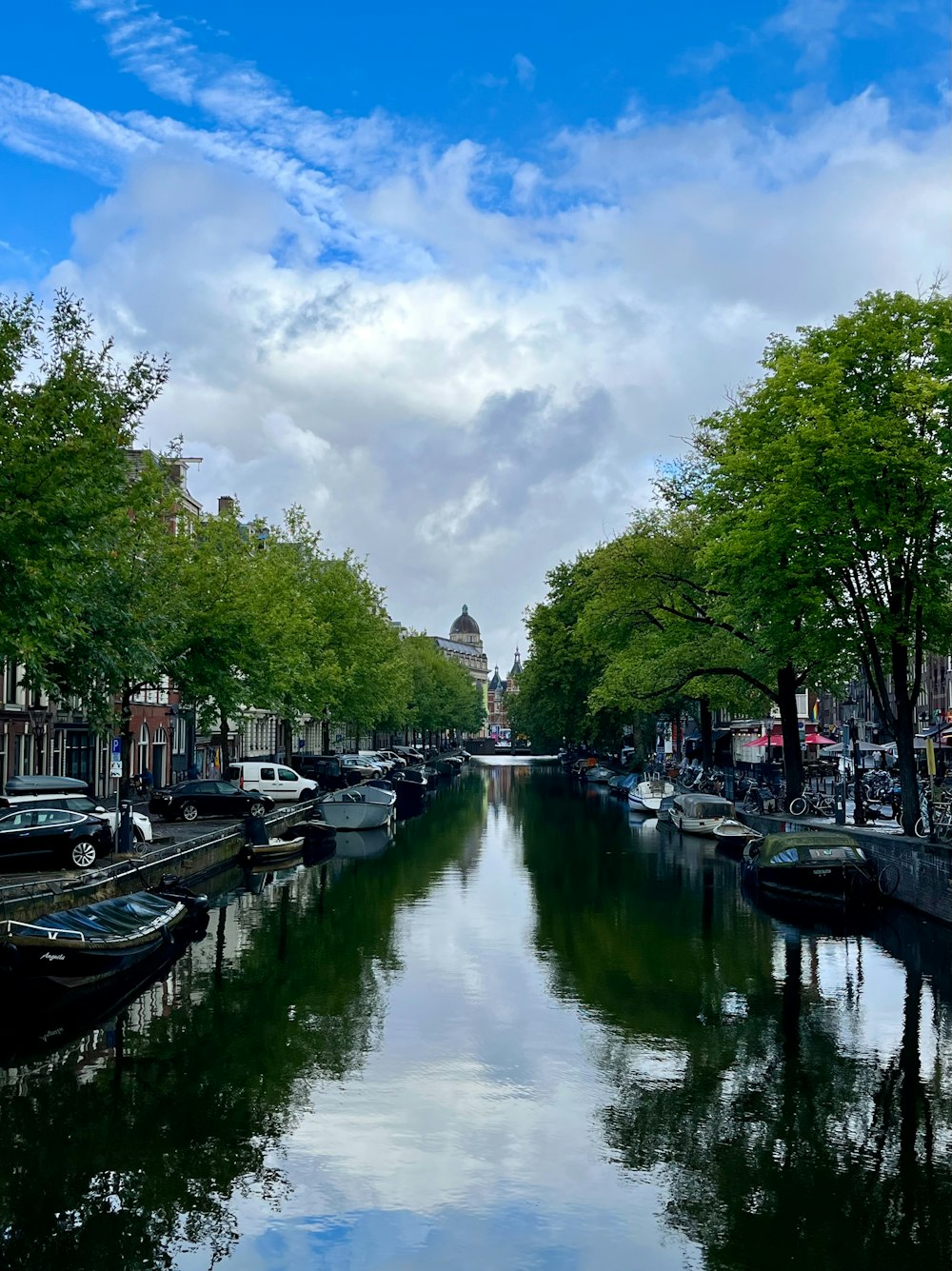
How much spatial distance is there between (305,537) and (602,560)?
26.1 metres

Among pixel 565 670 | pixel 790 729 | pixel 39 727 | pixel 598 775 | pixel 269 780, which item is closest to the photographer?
pixel 790 729

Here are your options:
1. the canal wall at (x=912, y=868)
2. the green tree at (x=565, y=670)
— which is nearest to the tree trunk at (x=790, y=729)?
the canal wall at (x=912, y=868)

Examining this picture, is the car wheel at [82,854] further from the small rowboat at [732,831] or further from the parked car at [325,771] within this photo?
the parked car at [325,771]

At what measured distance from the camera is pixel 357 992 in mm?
23906

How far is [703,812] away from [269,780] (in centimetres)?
2205

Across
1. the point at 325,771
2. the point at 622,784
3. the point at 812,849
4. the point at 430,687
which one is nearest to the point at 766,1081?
the point at 812,849

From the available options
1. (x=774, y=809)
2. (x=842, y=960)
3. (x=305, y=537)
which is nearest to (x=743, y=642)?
(x=774, y=809)

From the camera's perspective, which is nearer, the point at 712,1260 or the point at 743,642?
the point at 712,1260

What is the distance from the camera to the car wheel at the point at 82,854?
1220 inches

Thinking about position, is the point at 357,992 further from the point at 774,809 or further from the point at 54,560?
the point at 774,809

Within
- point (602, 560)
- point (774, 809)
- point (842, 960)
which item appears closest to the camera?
point (842, 960)

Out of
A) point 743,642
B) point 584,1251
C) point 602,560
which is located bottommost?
point 584,1251

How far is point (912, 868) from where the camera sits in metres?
31.5

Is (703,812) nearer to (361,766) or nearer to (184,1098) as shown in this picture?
(361,766)
